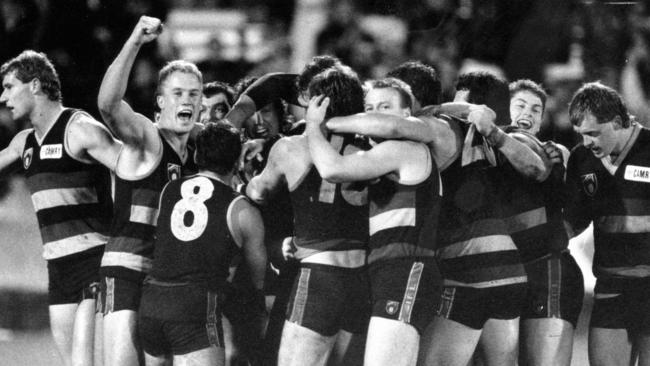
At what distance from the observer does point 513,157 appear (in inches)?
220

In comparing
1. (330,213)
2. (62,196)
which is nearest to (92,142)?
(62,196)

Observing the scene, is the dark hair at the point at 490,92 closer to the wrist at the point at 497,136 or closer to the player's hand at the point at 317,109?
the wrist at the point at 497,136

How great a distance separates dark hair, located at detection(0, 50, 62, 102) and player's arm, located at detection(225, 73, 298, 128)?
1075 mm

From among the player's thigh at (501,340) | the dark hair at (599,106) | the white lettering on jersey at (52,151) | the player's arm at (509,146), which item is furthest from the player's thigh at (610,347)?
the white lettering on jersey at (52,151)

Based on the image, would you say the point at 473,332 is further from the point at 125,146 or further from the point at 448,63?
the point at 448,63

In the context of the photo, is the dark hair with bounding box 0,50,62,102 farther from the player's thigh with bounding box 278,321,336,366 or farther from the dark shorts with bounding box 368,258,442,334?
the dark shorts with bounding box 368,258,442,334

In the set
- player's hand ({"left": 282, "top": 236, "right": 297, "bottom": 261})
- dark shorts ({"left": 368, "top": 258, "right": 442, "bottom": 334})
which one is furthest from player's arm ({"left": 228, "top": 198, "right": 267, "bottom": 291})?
dark shorts ({"left": 368, "top": 258, "right": 442, "bottom": 334})

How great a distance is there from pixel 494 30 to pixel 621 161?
637 cm

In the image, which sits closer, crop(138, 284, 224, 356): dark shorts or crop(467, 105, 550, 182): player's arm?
crop(138, 284, 224, 356): dark shorts

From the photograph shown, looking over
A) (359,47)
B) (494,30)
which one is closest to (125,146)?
(359,47)

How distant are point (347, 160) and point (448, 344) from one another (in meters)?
1.27

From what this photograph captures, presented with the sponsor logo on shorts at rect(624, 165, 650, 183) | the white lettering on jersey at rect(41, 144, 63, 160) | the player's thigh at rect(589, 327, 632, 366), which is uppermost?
the white lettering on jersey at rect(41, 144, 63, 160)

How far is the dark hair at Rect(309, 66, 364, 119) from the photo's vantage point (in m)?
5.26

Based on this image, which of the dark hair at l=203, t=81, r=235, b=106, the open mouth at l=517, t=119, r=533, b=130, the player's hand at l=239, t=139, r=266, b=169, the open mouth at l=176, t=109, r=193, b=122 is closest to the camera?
the open mouth at l=176, t=109, r=193, b=122
